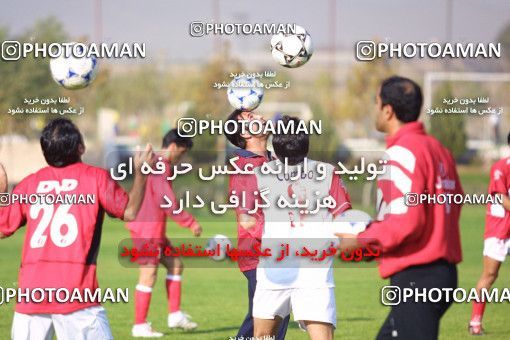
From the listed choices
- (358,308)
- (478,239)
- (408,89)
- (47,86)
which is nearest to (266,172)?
(408,89)

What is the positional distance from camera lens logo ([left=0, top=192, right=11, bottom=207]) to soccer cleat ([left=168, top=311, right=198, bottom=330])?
4.92 m

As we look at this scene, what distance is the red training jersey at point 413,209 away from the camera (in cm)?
563

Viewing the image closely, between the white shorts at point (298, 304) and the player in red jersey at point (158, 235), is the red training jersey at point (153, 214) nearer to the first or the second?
the player in red jersey at point (158, 235)

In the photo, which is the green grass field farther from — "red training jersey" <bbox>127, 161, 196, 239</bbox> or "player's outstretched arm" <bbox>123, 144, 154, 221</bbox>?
"player's outstretched arm" <bbox>123, 144, 154, 221</bbox>

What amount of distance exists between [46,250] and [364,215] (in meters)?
2.07

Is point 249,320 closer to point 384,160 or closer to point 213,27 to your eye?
point 384,160

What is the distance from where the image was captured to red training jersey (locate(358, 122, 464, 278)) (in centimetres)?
563

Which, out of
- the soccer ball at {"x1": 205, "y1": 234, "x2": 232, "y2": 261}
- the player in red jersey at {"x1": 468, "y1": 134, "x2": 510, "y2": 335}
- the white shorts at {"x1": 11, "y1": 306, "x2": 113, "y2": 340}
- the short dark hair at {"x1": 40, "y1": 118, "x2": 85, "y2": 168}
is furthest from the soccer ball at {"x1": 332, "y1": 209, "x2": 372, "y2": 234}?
the player in red jersey at {"x1": 468, "y1": 134, "x2": 510, "y2": 335}

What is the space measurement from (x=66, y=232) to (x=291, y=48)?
4.45m

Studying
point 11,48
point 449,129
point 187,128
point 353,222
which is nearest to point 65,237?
point 353,222

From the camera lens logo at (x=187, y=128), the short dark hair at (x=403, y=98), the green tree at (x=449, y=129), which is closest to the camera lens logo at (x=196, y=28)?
the camera lens logo at (x=187, y=128)

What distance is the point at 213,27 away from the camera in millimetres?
10867

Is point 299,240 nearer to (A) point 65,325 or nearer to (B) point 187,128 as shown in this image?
(A) point 65,325

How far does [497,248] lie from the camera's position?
1091 centimetres
